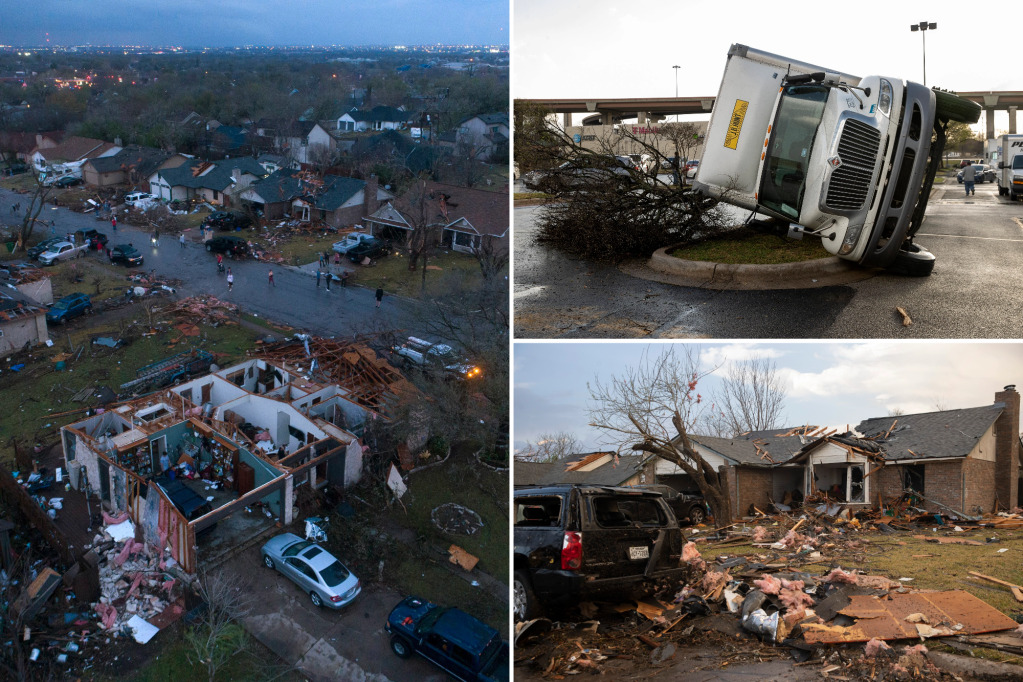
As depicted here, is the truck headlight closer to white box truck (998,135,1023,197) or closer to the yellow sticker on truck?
the yellow sticker on truck

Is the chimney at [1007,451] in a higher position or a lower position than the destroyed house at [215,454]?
higher

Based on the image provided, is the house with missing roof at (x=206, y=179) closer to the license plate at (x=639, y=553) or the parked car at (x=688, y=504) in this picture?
the parked car at (x=688, y=504)

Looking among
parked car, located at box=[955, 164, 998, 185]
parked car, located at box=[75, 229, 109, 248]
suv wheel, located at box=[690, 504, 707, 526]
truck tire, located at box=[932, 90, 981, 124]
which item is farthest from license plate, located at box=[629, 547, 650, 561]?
parked car, located at box=[75, 229, 109, 248]

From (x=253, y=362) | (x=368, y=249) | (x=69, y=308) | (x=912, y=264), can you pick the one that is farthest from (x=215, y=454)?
(x=912, y=264)

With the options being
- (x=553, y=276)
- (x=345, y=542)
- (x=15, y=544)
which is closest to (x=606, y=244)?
(x=553, y=276)

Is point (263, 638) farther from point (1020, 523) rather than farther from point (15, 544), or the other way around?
point (1020, 523)

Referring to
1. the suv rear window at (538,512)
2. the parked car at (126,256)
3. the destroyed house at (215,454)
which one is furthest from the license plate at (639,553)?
the parked car at (126,256)

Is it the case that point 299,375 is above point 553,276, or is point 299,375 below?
below
